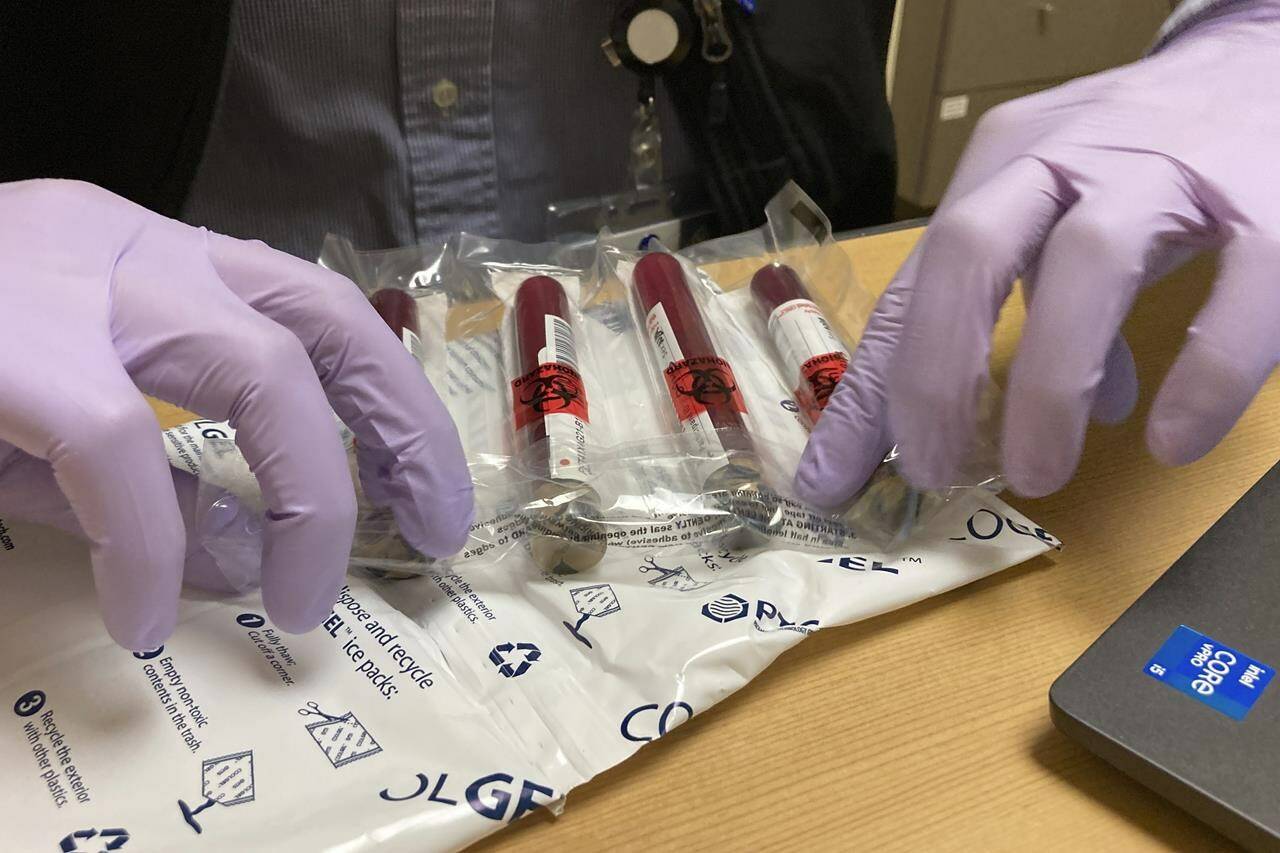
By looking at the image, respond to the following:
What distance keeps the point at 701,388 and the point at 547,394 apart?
9 centimetres

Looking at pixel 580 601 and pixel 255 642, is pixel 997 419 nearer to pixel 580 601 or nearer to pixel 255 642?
pixel 580 601

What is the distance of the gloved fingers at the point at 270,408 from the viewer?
0.37m

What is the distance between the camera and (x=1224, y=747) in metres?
0.33

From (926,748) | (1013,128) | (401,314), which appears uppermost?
(1013,128)

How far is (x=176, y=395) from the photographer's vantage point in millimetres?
376

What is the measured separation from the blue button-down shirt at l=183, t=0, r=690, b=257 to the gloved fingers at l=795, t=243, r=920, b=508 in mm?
407

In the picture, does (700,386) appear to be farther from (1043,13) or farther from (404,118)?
(1043,13)

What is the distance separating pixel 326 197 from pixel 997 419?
553mm

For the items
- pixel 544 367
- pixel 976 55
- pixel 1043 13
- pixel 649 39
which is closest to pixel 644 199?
pixel 649 39

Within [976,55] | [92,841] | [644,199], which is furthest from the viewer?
[976,55]

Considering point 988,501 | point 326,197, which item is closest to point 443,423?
point 988,501

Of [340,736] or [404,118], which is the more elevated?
[404,118]

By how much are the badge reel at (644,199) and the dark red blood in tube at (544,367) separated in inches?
7.7

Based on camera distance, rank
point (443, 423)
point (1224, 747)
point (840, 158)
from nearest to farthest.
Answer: point (1224, 747), point (443, 423), point (840, 158)
